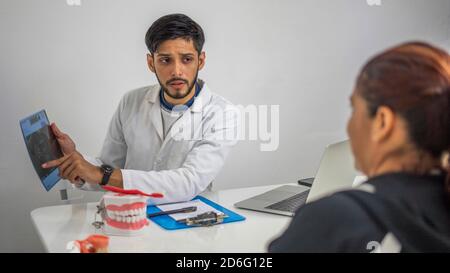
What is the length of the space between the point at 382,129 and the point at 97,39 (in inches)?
34.9

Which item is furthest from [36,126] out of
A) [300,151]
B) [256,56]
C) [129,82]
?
[300,151]

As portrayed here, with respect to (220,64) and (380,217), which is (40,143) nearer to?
(220,64)

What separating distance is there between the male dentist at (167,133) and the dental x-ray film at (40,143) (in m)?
0.02

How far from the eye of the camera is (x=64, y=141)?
1467 millimetres

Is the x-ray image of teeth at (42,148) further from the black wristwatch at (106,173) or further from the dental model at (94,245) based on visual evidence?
the dental model at (94,245)

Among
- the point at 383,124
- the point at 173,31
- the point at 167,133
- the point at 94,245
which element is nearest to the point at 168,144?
the point at 167,133

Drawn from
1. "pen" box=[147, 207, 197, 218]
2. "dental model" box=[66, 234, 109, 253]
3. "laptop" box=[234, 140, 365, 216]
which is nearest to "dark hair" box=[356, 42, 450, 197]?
"laptop" box=[234, 140, 365, 216]

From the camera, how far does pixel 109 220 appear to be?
4.24ft

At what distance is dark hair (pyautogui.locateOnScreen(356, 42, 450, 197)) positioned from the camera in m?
0.76

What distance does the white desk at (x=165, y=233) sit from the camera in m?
1.22

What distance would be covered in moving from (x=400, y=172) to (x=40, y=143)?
965 mm

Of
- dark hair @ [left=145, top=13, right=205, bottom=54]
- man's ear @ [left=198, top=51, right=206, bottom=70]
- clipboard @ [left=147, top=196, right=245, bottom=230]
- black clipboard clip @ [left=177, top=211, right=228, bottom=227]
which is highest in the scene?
dark hair @ [left=145, top=13, right=205, bottom=54]

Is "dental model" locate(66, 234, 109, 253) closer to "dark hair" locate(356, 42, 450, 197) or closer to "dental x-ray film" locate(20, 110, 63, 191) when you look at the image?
"dental x-ray film" locate(20, 110, 63, 191)

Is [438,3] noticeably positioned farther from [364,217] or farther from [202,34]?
[364,217]
